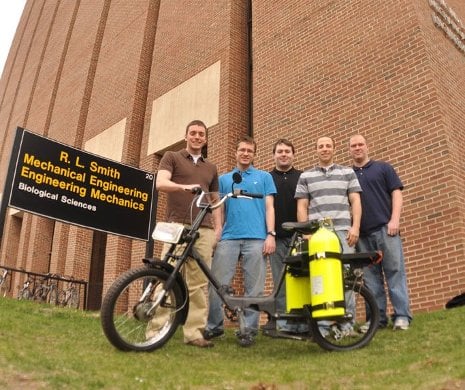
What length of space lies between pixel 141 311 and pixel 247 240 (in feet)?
4.54

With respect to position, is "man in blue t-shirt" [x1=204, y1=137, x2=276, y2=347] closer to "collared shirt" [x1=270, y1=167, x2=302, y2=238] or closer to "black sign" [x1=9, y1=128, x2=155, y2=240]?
"collared shirt" [x1=270, y1=167, x2=302, y2=238]

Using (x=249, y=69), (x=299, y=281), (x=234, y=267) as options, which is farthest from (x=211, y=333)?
(x=249, y=69)

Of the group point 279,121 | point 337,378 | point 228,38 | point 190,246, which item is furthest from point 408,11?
point 337,378

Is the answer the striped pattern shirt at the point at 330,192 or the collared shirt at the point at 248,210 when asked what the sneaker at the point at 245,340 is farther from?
the striped pattern shirt at the point at 330,192

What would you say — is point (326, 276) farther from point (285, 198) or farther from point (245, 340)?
point (285, 198)

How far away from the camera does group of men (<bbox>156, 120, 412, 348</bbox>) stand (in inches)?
185

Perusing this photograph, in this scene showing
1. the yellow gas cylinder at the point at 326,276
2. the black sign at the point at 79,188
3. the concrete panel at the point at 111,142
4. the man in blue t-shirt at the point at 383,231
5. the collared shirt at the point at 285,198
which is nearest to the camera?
the yellow gas cylinder at the point at 326,276

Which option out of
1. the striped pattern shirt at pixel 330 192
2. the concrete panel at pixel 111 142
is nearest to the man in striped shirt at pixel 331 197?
the striped pattern shirt at pixel 330 192

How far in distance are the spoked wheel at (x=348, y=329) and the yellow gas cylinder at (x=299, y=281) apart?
0.22 meters

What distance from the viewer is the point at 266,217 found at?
199 inches

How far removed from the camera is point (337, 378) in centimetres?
335

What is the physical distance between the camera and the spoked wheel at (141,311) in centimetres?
385

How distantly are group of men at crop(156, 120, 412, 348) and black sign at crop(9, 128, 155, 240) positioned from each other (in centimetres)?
322

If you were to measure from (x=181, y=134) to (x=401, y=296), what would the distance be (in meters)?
8.26
